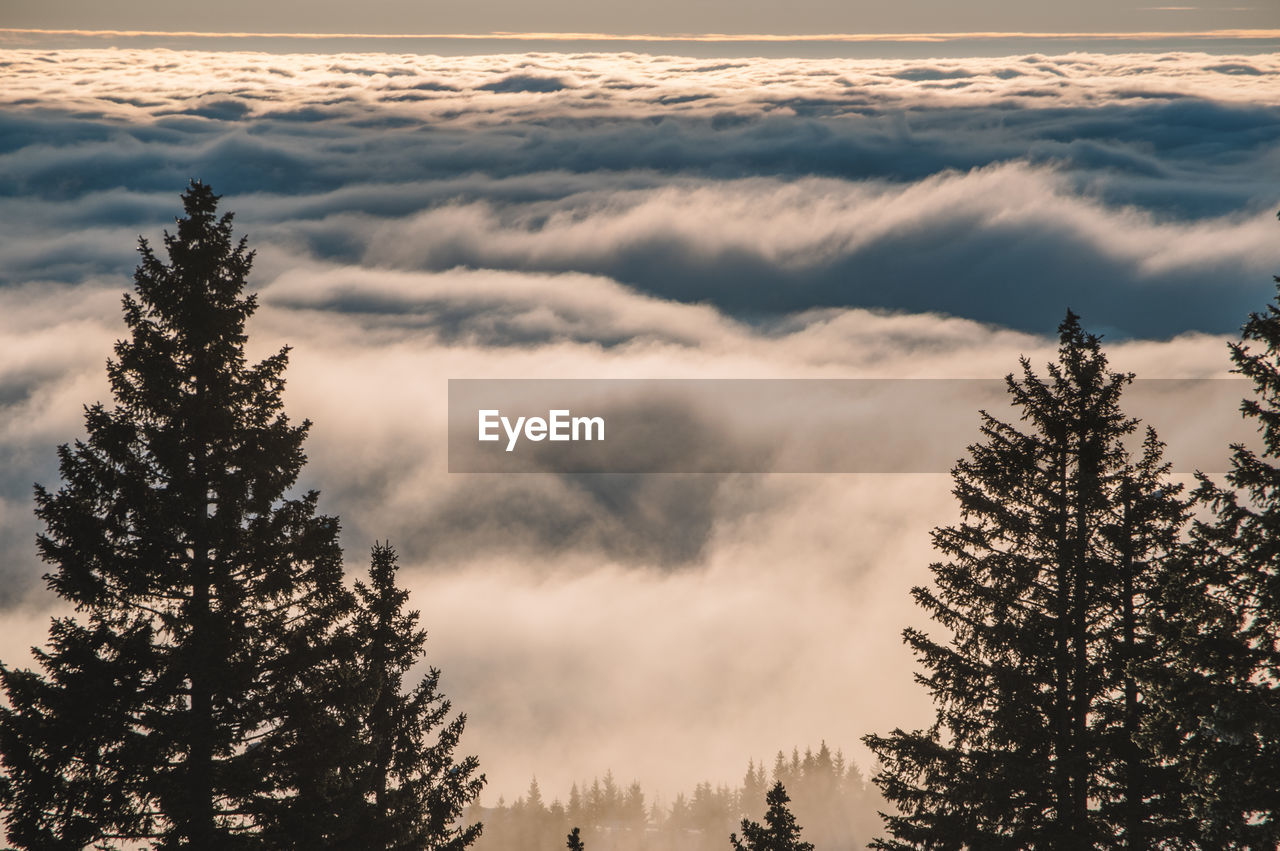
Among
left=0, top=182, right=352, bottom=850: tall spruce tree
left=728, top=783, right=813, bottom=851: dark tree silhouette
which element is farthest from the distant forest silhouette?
left=728, top=783, right=813, bottom=851: dark tree silhouette

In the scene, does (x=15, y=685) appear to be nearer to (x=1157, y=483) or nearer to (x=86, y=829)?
(x=86, y=829)

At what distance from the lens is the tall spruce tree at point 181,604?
16.7m

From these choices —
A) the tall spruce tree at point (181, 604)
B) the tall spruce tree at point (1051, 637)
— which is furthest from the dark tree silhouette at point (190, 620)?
the tall spruce tree at point (1051, 637)

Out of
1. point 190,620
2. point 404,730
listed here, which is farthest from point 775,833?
point 190,620

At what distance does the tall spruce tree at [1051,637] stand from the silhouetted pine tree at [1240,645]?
2.58 m

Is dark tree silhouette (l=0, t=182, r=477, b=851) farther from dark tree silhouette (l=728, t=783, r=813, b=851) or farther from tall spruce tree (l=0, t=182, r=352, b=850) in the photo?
dark tree silhouette (l=728, t=783, r=813, b=851)

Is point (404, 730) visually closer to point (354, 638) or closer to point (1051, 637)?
point (354, 638)

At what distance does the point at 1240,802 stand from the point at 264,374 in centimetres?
1572

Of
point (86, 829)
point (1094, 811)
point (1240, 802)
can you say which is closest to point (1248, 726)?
point (1240, 802)

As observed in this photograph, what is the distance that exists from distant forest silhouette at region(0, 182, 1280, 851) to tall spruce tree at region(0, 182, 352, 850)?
1.5 inches

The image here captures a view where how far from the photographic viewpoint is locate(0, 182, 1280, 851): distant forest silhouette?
16.4 meters

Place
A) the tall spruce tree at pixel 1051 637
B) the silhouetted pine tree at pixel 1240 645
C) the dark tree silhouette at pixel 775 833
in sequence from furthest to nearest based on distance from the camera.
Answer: the dark tree silhouette at pixel 775 833 < the tall spruce tree at pixel 1051 637 < the silhouetted pine tree at pixel 1240 645

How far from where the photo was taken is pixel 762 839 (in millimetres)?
25688

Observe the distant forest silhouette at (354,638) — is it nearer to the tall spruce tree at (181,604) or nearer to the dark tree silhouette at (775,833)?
the tall spruce tree at (181,604)
